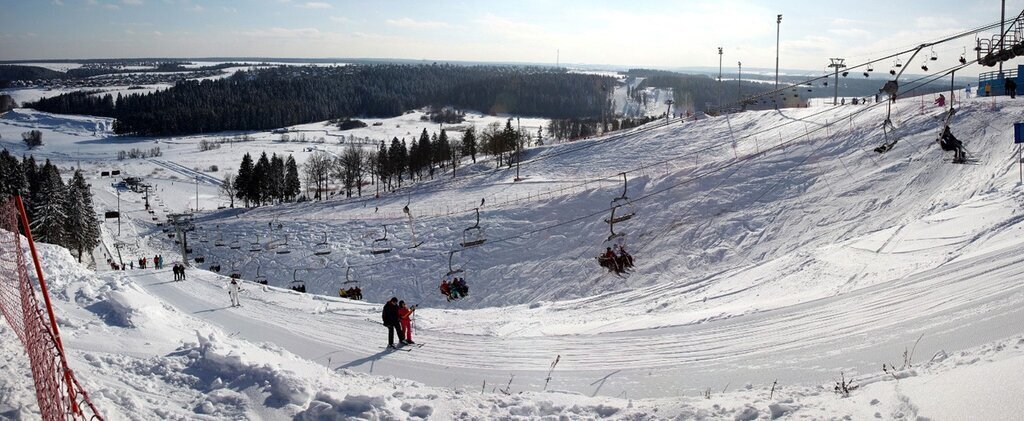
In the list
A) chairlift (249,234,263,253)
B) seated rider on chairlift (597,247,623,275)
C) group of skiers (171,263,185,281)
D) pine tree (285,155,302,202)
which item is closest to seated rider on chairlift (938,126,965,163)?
seated rider on chairlift (597,247,623,275)

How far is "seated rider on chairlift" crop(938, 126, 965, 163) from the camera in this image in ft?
82.0

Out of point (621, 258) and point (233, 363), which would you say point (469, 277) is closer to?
point (621, 258)

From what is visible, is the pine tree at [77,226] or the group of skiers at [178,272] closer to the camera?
the group of skiers at [178,272]

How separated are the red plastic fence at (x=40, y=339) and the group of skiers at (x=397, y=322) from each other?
5.70 meters

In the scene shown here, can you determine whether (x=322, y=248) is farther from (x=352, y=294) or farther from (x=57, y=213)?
(x=57, y=213)

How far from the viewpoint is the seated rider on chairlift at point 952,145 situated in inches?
984

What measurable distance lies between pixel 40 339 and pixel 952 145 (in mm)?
30560

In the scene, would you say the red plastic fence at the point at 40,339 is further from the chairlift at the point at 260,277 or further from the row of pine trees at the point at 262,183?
the row of pine trees at the point at 262,183

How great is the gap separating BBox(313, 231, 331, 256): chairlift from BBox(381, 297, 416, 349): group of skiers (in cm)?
2488

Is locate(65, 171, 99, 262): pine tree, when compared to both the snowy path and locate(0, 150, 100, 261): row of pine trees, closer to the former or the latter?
locate(0, 150, 100, 261): row of pine trees

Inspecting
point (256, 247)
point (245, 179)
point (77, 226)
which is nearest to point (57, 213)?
point (77, 226)

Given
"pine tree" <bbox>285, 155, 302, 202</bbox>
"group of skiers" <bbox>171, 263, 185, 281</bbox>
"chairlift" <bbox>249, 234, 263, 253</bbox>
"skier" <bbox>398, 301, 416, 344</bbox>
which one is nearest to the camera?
"skier" <bbox>398, 301, 416, 344</bbox>

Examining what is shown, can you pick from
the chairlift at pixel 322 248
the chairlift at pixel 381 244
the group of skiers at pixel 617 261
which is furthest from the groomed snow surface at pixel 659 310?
the group of skiers at pixel 617 261

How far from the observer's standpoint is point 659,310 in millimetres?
17016
